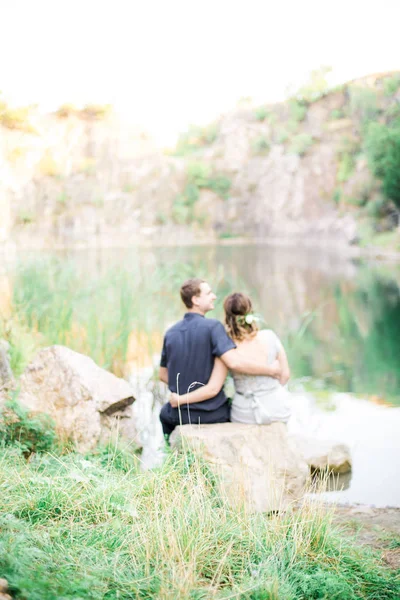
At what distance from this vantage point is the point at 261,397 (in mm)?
4672


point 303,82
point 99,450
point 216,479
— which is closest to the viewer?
point 216,479

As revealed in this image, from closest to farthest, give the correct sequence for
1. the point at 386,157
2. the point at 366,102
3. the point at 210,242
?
the point at 386,157 → the point at 366,102 → the point at 210,242

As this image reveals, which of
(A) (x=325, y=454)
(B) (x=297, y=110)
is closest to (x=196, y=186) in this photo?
(B) (x=297, y=110)

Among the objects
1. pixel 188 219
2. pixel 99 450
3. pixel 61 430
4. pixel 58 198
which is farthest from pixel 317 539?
pixel 188 219

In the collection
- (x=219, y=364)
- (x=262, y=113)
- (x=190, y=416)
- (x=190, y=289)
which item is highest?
(x=262, y=113)

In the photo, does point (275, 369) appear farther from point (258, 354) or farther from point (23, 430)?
point (23, 430)

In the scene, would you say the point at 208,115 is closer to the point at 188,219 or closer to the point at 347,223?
the point at 188,219

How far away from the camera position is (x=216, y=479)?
3.52 m

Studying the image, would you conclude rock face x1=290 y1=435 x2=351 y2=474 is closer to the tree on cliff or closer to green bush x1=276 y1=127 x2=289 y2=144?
the tree on cliff

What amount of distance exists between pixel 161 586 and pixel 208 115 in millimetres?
74898

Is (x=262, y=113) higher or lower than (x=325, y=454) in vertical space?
higher

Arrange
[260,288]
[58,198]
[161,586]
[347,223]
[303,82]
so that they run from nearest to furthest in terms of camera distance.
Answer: [161,586] < [260,288] < [347,223] < [58,198] < [303,82]

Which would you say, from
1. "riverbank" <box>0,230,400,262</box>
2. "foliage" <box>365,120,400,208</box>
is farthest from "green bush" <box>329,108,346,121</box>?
"foliage" <box>365,120,400,208</box>

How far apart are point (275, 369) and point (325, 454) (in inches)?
43.6
